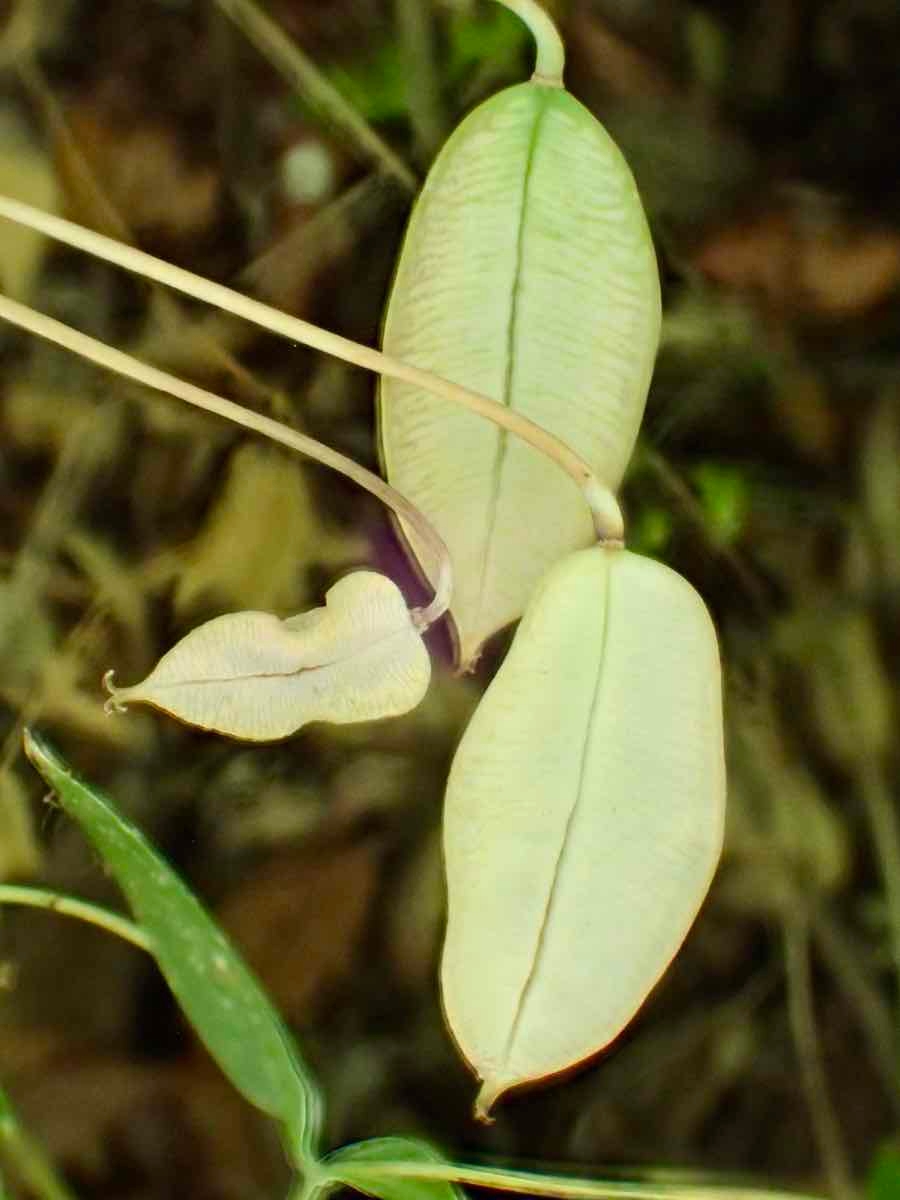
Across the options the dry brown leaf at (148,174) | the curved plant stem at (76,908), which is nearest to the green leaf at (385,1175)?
the curved plant stem at (76,908)

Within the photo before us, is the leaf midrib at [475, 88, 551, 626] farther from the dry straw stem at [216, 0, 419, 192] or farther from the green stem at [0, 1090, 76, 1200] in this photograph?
the green stem at [0, 1090, 76, 1200]

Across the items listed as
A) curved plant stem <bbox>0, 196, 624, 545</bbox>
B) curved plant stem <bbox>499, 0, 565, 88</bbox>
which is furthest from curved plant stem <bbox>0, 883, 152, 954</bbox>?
curved plant stem <bbox>499, 0, 565, 88</bbox>

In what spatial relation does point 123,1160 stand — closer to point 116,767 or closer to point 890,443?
point 116,767

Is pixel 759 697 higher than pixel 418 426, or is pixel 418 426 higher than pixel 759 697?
pixel 418 426

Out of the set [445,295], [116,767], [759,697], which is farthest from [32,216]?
[759,697]

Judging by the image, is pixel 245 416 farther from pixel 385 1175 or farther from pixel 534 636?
pixel 385 1175

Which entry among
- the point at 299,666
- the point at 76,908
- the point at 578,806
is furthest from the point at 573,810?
the point at 76,908

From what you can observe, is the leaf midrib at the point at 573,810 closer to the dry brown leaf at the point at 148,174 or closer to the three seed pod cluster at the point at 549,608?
→ the three seed pod cluster at the point at 549,608
